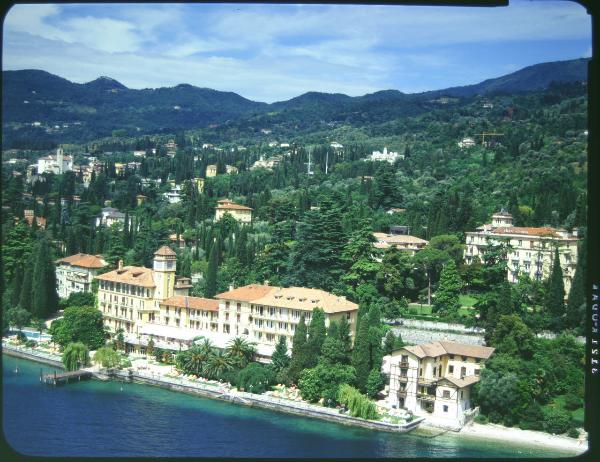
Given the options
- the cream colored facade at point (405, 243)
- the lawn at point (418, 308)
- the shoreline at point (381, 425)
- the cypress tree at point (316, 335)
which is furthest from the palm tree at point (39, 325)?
the lawn at point (418, 308)

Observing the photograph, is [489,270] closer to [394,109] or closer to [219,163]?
[219,163]

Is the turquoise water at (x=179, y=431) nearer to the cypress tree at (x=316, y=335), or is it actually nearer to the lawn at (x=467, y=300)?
the cypress tree at (x=316, y=335)

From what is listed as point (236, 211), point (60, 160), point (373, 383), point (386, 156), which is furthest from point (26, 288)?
point (386, 156)

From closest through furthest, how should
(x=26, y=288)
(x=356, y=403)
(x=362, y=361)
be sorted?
(x=356, y=403), (x=362, y=361), (x=26, y=288)

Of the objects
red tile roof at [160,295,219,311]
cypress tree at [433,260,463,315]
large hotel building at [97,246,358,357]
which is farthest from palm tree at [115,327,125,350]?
cypress tree at [433,260,463,315]

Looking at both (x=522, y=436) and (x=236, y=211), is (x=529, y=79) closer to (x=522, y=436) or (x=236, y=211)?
(x=236, y=211)

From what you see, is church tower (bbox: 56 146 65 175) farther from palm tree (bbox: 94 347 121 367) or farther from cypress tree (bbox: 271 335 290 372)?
cypress tree (bbox: 271 335 290 372)
